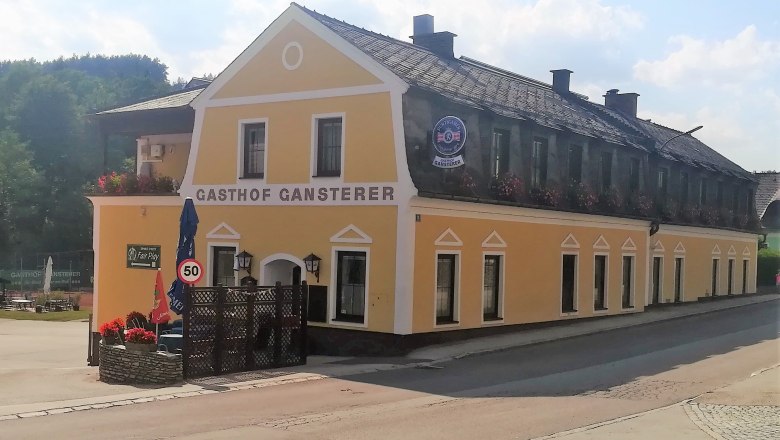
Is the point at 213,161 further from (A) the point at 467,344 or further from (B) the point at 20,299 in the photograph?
(B) the point at 20,299

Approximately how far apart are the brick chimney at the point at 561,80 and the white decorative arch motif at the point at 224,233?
16285 millimetres

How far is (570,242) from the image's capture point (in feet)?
87.6

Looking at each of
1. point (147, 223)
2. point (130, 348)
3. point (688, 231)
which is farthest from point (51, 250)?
point (130, 348)

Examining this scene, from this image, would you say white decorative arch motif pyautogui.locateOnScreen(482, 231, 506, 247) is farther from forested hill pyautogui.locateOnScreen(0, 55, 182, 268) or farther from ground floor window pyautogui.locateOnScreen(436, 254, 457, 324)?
forested hill pyautogui.locateOnScreen(0, 55, 182, 268)

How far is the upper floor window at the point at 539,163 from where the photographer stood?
83.1ft

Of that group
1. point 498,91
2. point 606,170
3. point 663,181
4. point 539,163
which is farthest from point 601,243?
point 663,181

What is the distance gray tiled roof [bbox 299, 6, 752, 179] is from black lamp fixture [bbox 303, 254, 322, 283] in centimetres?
498

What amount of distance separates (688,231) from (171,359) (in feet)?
86.4

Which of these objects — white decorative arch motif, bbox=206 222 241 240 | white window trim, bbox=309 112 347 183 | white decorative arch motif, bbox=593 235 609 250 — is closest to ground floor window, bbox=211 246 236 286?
white decorative arch motif, bbox=206 222 241 240

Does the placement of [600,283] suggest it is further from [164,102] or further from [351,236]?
[164,102]

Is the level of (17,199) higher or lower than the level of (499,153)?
lower

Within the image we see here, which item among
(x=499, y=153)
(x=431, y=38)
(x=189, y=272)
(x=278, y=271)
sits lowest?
(x=278, y=271)

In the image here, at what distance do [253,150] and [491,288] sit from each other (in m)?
7.58

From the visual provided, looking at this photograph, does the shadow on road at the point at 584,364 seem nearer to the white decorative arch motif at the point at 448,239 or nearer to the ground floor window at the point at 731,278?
the white decorative arch motif at the point at 448,239
